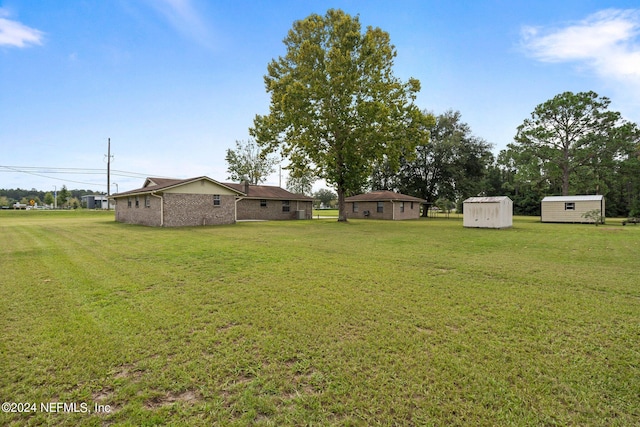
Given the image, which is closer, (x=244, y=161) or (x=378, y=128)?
(x=378, y=128)

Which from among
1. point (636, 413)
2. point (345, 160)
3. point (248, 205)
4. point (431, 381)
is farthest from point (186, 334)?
point (248, 205)

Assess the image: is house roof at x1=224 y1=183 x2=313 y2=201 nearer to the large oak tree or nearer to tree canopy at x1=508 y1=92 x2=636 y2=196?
the large oak tree

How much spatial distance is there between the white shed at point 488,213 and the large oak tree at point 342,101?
6.62 meters

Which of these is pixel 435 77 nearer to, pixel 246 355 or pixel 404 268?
pixel 404 268

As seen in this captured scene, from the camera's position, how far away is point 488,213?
19.2 meters

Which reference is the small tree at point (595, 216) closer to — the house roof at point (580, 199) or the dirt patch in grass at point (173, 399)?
the house roof at point (580, 199)

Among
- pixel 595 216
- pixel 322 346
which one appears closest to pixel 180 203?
pixel 322 346

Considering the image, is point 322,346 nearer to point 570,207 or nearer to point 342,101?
point 342,101

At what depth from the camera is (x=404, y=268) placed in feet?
23.1

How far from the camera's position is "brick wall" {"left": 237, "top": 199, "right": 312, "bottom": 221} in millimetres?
27172

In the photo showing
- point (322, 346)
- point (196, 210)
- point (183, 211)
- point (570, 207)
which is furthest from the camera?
point (570, 207)

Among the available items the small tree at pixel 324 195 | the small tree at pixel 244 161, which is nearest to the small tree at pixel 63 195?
the small tree at pixel 244 161

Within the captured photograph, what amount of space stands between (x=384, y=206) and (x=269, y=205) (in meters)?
11.7

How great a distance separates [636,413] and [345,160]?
21.3 m
